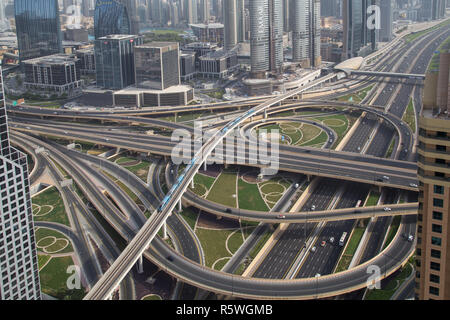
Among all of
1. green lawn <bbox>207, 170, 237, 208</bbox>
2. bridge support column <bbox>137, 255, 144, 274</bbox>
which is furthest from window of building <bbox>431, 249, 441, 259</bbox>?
green lawn <bbox>207, 170, 237, 208</bbox>

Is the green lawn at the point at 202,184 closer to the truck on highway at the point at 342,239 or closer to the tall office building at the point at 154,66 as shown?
the truck on highway at the point at 342,239

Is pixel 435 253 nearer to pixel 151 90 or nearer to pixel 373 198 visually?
pixel 373 198

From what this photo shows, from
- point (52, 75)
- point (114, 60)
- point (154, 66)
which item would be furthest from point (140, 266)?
point (52, 75)

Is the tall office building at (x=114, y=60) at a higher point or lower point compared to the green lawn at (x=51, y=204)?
higher

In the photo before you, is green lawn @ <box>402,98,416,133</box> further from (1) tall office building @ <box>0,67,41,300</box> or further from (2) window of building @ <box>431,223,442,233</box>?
(1) tall office building @ <box>0,67,41,300</box>

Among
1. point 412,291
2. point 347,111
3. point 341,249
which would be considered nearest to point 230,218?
point 341,249

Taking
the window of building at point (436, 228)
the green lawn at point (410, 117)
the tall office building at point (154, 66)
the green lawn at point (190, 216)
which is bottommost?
the green lawn at point (190, 216)

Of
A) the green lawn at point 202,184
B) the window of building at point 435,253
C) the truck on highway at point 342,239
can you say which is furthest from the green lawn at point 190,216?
the window of building at point 435,253
